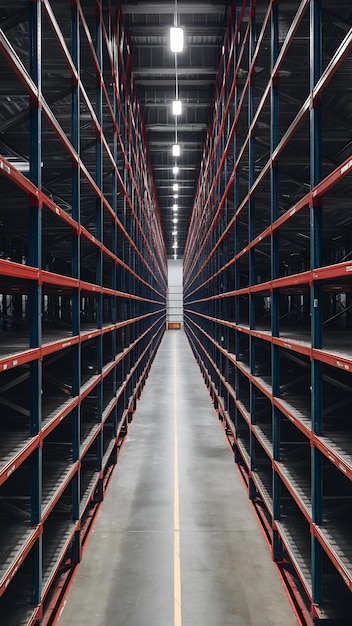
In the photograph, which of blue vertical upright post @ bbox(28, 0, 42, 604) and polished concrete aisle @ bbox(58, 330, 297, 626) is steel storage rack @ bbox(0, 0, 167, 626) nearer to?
blue vertical upright post @ bbox(28, 0, 42, 604)

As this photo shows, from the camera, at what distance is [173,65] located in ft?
55.4

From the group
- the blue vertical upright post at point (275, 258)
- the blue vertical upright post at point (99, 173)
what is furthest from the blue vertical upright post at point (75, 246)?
the blue vertical upright post at point (275, 258)

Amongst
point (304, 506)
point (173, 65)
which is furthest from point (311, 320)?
point (173, 65)

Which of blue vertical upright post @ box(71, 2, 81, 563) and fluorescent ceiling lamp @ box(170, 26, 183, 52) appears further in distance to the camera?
fluorescent ceiling lamp @ box(170, 26, 183, 52)

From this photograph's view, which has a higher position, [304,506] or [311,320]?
[311,320]

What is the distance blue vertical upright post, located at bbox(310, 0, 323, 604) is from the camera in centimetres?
449

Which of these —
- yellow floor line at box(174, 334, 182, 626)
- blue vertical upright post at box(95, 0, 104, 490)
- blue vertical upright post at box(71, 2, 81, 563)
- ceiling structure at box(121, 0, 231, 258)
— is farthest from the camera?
ceiling structure at box(121, 0, 231, 258)

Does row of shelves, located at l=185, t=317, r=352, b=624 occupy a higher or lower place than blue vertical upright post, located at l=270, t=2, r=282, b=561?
lower

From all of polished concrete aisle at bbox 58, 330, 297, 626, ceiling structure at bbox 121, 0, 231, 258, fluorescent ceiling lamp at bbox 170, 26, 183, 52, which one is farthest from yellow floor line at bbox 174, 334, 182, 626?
ceiling structure at bbox 121, 0, 231, 258

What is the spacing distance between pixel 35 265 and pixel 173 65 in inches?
585

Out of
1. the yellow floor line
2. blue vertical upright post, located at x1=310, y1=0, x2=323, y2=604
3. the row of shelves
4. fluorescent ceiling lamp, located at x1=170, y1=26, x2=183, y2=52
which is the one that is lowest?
the yellow floor line

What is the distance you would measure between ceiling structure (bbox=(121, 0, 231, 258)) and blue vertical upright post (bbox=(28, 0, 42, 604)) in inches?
400

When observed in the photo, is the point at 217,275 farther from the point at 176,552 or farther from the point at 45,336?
the point at 176,552

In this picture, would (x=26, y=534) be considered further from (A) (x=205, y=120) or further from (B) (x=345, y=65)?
(A) (x=205, y=120)
